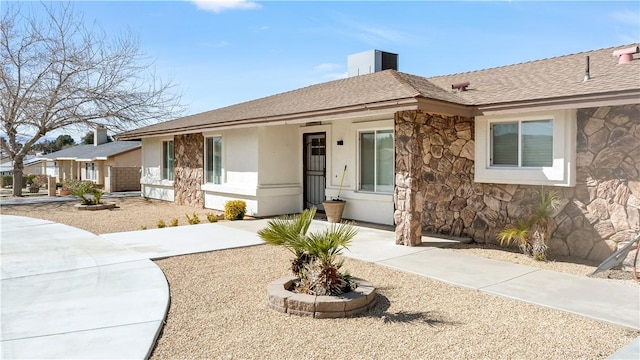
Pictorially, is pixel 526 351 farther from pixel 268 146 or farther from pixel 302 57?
pixel 302 57

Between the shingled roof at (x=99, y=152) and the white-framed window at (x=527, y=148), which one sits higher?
the shingled roof at (x=99, y=152)

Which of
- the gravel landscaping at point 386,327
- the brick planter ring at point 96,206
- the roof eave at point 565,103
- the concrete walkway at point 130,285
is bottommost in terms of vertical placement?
the gravel landscaping at point 386,327

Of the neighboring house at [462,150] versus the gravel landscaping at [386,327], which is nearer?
the gravel landscaping at [386,327]

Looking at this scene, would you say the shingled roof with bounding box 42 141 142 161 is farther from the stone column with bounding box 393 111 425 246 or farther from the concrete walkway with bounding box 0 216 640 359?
the stone column with bounding box 393 111 425 246

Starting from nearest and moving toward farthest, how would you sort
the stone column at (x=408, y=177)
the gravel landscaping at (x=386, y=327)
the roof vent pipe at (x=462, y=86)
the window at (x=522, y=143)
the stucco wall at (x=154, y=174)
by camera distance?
the gravel landscaping at (x=386, y=327), the window at (x=522, y=143), the stone column at (x=408, y=177), the roof vent pipe at (x=462, y=86), the stucco wall at (x=154, y=174)

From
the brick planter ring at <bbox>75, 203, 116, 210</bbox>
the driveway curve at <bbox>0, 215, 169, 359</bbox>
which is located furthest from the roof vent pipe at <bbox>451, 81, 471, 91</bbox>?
the brick planter ring at <bbox>75, 203, 116, 210</bbox>

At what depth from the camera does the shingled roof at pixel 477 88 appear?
7969 millimetres

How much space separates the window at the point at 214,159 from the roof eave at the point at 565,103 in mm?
9253

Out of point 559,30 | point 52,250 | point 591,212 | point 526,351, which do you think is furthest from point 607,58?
point 52,250

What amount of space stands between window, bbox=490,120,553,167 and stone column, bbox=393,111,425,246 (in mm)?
1645

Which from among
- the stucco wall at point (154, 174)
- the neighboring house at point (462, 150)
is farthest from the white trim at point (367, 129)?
the stucco wall at point (154, 174)

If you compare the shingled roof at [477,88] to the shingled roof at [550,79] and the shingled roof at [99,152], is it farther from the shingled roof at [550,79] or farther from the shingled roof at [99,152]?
the shingled roof at [99,152]

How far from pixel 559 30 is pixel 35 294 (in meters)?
12.7

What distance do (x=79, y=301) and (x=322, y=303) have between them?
10.00 ft
